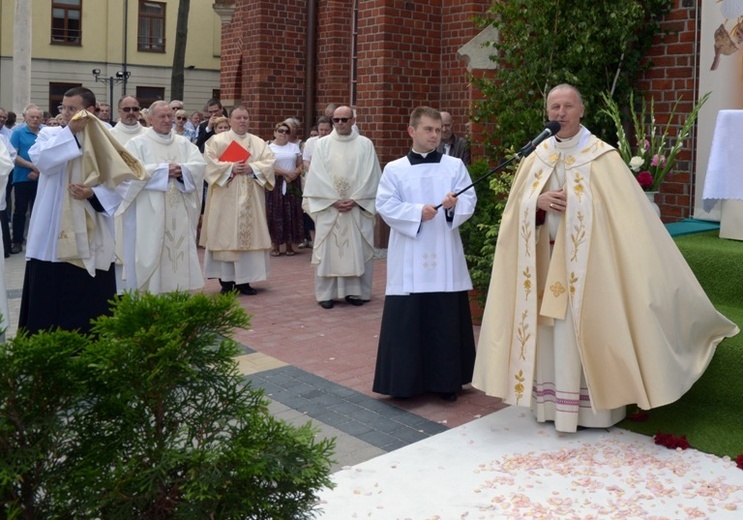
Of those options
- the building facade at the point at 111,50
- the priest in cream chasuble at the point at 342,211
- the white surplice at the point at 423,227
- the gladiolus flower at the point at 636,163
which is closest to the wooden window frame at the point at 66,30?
the building facade at the point at 111,50

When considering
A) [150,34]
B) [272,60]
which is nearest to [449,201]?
[272,60]

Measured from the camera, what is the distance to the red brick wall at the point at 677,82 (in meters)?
7.61

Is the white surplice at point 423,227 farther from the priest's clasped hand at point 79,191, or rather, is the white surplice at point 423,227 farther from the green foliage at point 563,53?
the priest's clasped hand at point 79,191

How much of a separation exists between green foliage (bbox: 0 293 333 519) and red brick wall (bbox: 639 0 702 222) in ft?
19.0

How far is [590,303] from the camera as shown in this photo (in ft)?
17.2

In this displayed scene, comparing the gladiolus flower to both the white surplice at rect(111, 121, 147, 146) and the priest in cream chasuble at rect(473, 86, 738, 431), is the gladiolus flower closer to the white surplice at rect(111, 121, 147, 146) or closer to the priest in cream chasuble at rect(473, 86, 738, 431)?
the priest in cream chasuble at rect(473, 86, 738, 431)

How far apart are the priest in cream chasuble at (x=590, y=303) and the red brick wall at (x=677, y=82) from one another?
259 centimetres

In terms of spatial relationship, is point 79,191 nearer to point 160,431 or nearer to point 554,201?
point 554,201

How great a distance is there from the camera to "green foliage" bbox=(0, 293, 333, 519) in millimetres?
2631

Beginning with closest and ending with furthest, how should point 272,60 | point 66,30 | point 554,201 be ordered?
point 554,201
point 272,60
point 66,30

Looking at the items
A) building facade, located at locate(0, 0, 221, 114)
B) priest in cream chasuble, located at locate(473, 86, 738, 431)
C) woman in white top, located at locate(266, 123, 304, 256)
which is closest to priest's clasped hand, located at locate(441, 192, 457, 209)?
priest in cream chasuble, located at locate(473, 86, 738, 431)

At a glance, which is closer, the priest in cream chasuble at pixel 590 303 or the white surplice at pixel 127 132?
the priest in cream chasuble at pixel 590 303

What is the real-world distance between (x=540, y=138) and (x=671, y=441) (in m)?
1.90

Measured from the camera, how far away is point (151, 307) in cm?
274
